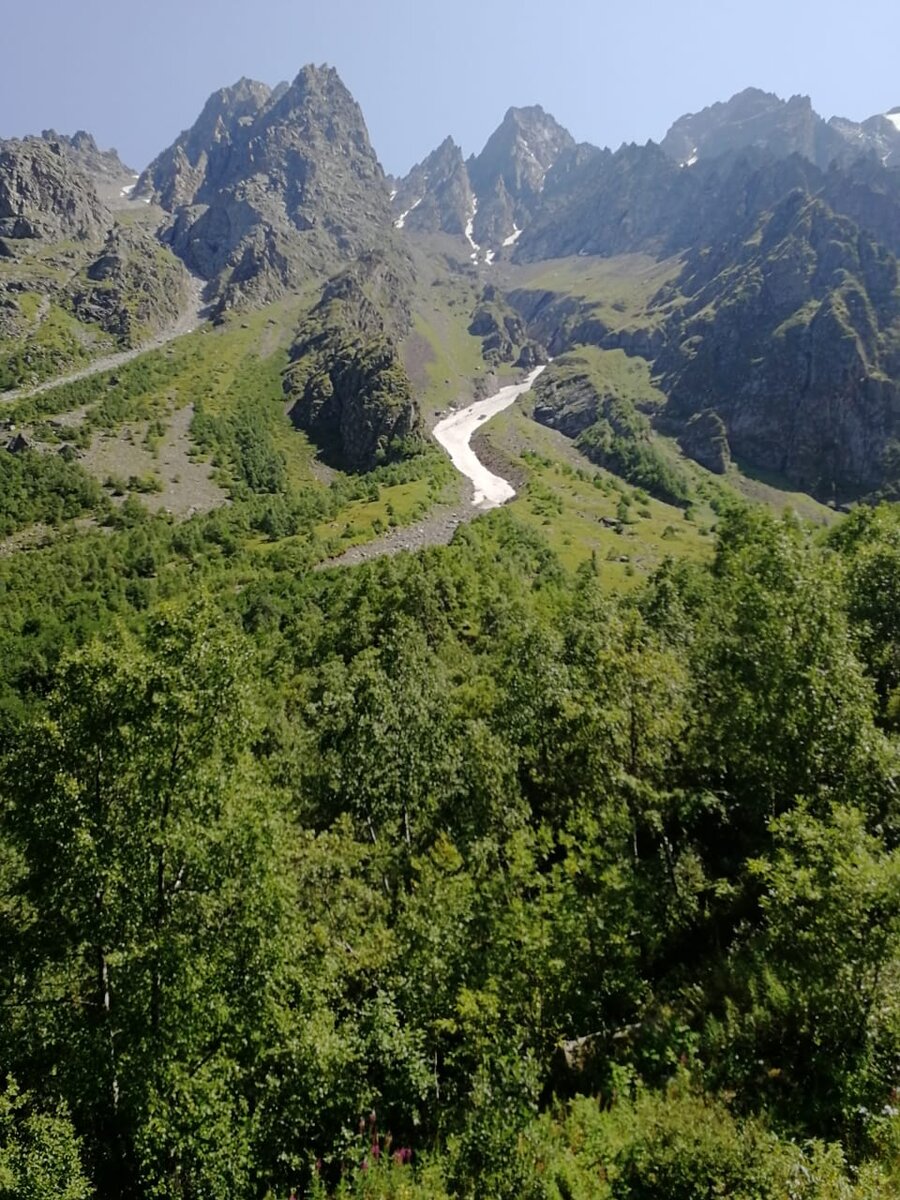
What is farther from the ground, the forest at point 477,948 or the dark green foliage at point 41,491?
the dark green foliage at point 41,491

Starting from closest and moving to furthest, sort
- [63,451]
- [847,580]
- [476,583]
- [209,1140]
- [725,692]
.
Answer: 1. [209,1140]
2. [725,692]
3. [847,580]
4. [476,583]
5. [63,451]

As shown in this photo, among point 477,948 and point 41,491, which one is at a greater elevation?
point 41,491

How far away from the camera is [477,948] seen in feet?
77.3

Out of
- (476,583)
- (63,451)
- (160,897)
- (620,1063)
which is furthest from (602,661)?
(63,451)

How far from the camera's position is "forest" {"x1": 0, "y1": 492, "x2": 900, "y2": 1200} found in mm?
16391

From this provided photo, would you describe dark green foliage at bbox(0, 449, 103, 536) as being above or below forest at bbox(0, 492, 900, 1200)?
above

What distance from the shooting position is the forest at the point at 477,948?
16.4m

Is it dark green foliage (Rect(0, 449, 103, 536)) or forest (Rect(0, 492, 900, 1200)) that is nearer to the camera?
forest (Rect(0, 492, 900, 1200))

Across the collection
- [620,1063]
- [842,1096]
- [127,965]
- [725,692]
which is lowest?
[620,1063]

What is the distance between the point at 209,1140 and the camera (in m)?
18.7

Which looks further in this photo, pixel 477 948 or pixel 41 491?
pixel 41 491

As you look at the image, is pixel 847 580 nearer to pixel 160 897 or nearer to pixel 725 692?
pixel 725 692

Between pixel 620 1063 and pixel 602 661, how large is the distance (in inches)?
605

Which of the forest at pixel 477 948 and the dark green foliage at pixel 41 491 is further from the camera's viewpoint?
the dark green foliage at pixel 41 491
